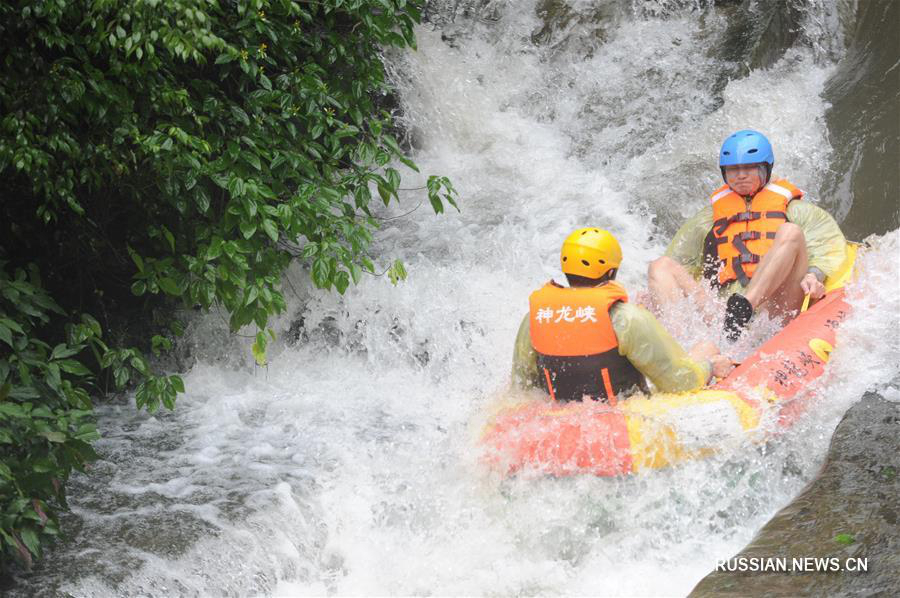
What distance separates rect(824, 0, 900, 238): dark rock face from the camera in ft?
23.0

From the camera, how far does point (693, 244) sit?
18.5ft

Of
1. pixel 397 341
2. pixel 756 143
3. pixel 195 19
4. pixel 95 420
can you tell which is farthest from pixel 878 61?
pixel 95 420

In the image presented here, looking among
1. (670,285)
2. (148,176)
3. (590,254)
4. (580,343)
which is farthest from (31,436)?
(670,285)

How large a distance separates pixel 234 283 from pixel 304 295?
139 cm

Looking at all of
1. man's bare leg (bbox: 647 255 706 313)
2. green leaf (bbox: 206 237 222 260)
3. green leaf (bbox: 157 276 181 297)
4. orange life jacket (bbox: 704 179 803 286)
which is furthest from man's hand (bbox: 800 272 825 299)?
green leaf (bbox: 157 276 181 297)

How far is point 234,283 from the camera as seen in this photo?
529cm

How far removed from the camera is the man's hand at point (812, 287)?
516cm

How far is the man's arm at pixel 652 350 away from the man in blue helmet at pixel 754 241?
105 cm

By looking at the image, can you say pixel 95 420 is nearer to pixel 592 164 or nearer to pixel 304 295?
pixel 304 295

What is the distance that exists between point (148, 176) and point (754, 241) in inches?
131

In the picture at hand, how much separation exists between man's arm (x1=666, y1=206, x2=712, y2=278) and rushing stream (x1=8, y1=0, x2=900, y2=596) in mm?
509

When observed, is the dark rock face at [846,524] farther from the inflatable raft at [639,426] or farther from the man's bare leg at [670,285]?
the man's bare leg at [670,285]

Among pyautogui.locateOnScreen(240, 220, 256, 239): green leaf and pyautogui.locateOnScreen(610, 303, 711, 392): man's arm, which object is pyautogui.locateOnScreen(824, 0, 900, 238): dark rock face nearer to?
pyautogui.locateOnScreen(610, 303, 711, 392): man's arm

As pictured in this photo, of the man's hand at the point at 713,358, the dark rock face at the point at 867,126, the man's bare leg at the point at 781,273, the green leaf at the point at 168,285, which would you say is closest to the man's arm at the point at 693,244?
the man's bare leg at the point at 781,273
